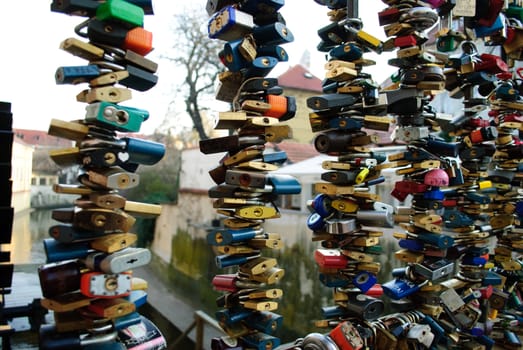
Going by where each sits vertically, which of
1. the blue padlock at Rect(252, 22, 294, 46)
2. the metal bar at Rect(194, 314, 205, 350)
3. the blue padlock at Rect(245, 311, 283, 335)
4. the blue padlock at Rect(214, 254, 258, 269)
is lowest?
the metal bar at Rect(194, 314, 205, 350)

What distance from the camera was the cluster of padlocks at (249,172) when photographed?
3.49ft

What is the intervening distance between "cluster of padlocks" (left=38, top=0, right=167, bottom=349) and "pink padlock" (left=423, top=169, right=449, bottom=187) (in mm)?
868

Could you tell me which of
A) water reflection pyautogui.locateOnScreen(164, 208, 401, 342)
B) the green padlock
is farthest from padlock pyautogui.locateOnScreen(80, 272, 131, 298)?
water reflection pyautogui.locateOnScreen(164, 208, 401, 342)

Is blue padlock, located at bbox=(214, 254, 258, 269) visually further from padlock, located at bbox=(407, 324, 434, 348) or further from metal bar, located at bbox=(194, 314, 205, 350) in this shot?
metal bar, located at bbox=(194, 314, 205, 350)

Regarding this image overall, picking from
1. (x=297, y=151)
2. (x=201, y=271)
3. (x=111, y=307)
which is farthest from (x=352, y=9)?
(x=201, y=271)

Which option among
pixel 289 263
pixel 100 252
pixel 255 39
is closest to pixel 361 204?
pixel 255 39

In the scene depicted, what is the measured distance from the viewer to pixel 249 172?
A: 106 centimetres

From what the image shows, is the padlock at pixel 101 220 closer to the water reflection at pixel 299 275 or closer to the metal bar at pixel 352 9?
the metal bar at pixel 352 9

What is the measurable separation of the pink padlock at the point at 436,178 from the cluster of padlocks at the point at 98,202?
868mm

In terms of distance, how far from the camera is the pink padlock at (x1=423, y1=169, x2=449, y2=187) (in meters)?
1.34

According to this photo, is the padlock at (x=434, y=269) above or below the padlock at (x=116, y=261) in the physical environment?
below

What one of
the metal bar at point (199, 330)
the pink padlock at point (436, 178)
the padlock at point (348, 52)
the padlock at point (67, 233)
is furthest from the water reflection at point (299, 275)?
the padlock at point (67, 233)

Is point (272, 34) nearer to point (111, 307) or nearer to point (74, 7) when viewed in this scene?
→ point (74, 7)

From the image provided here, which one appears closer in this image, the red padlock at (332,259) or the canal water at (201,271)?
the red padlock at (332,259)
